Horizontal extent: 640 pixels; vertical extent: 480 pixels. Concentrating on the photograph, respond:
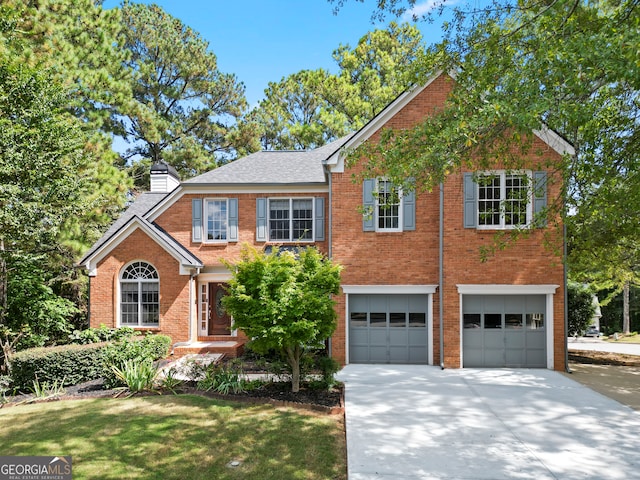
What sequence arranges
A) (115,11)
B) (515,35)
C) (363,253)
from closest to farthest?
(515,35) < (363,253) < (115,11)

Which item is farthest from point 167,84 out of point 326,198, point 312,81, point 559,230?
point 559,230

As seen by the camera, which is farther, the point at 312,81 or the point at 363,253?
the point at 312,81

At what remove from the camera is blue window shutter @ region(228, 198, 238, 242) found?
57.3 feet

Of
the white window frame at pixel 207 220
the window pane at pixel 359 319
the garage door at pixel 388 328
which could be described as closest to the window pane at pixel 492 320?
the garage door at pixel 388 328

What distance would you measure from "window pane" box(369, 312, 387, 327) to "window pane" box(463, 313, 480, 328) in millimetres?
2478

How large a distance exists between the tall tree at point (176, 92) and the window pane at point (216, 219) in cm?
1653

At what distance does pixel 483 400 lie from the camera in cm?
1038

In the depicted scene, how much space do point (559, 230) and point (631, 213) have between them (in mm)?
3625

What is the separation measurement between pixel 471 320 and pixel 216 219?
390 inches

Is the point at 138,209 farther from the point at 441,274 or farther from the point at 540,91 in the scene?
the point at 540,91

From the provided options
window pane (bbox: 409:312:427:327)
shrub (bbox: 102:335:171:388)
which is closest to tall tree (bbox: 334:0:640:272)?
window pane (bbox: 409:312:427:327)

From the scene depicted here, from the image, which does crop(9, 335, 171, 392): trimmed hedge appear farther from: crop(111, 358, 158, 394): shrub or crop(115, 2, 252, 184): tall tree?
crop(115, 2, 252, 184): tall tree

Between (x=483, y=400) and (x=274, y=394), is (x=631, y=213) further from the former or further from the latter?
(x=274, y=394)

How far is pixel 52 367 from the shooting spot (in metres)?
11.4
